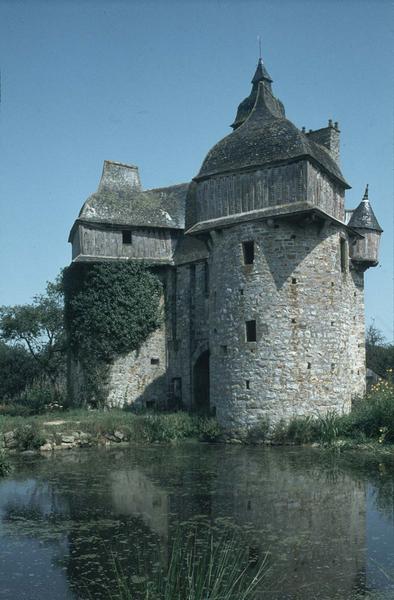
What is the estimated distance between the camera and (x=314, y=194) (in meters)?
19.1

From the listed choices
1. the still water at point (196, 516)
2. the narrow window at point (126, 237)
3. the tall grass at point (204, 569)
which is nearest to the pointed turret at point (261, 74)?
the narrow window at point (126, 237)

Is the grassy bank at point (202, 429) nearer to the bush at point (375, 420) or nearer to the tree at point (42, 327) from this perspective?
the bush at point (375, 420)

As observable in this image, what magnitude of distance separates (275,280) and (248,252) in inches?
58.7

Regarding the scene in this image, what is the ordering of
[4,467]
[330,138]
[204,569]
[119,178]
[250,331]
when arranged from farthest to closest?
[119,178] < [330,138] < [250,331] < [4,467] < [204,569]

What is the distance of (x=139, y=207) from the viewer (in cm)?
2619

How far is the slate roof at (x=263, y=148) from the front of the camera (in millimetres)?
19141

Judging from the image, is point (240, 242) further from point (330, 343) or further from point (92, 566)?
point (92, 566)

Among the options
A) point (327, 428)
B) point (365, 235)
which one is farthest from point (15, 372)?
point (327, 428)

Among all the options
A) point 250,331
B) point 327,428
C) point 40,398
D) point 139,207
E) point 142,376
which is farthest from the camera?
point 40,398

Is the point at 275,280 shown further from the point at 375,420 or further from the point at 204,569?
the point at 204,569

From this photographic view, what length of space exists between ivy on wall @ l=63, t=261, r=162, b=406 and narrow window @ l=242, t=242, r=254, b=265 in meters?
6.07

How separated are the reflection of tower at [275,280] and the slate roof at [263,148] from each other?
0.04 meters

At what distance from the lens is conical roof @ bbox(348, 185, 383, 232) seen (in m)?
25.4

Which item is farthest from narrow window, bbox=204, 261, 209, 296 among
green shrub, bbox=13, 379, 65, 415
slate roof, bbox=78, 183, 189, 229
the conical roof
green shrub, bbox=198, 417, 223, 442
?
green shrub, bbox=13, 379, 65, 415
